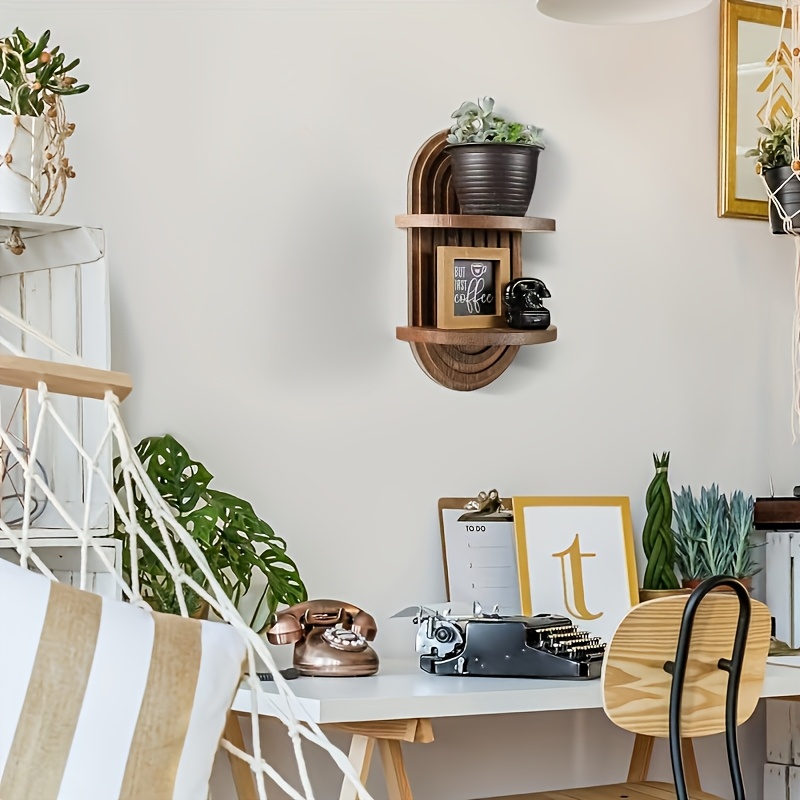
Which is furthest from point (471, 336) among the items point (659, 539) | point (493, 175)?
point (659, 539)

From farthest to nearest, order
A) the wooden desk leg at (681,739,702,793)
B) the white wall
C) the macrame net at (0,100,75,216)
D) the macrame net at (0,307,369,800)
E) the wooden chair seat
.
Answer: the wooden desk leg at (681,739,702,793)
the white wall
the wooden chair seat
the macrame net at (0,100,75,216)
the macrame net at (0,307,369,800)

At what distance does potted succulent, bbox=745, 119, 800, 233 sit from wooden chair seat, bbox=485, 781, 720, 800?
1.19 meters

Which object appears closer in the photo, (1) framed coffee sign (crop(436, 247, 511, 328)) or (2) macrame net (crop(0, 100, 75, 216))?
(2) macrame net (crop(0, 100, 75, 216))

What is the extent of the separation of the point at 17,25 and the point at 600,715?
1.69m

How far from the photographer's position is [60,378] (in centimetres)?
119

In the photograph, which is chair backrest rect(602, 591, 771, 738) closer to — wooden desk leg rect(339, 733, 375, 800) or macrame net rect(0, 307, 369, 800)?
wooden desk leg rect(339, 733, 375, 800)

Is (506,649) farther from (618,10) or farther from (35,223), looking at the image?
(618,10)

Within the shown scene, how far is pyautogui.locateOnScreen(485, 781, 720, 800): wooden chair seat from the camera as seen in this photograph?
6.44ft

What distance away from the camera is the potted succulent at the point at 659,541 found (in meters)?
2.39

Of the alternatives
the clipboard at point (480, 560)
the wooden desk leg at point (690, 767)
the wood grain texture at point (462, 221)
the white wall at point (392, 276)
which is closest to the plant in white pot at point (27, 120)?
the white wall at point (392, 276)

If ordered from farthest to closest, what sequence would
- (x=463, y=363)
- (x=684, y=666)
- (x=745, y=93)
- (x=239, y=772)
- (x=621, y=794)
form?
1. (x=745, y=93)
2. (x=463, y=363)
3. (x=621, y=794)
4. (x=239, y=772)
5. (x=684, y=666)

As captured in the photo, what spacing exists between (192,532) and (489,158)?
0.90m

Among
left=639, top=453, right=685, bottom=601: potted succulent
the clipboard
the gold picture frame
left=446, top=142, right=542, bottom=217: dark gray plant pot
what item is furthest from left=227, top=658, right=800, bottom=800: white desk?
the gold picture frame

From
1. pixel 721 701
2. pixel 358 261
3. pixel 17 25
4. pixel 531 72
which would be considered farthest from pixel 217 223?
pixel 721 701
